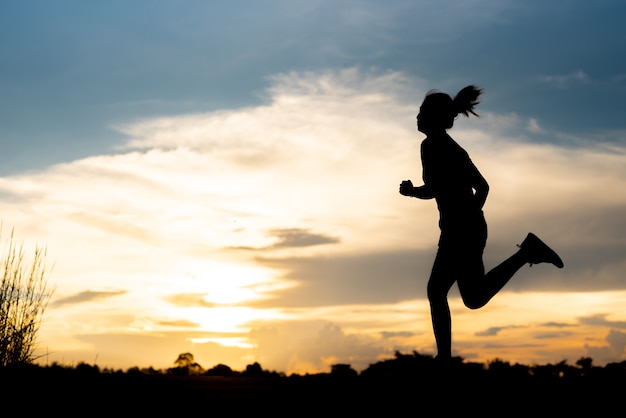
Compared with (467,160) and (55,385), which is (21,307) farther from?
(467,160)

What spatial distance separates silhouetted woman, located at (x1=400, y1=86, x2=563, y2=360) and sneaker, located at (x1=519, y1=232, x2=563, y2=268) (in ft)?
1.53

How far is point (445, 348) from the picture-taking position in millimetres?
5508

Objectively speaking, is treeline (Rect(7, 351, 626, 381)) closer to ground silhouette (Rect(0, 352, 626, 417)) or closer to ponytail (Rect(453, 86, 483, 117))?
ground silhouette (Rect(0, 352, 626, 417))

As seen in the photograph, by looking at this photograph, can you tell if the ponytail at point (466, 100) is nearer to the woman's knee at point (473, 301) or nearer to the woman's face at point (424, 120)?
the woman's face at point (424, 120)

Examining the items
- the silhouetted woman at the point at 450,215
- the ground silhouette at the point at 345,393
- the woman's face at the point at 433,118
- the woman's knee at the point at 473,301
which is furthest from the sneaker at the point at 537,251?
the woman's face at the point at 433,118

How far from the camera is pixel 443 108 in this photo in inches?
223

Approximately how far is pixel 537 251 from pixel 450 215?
1057 millimetres

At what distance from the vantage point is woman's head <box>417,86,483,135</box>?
18.6 ft

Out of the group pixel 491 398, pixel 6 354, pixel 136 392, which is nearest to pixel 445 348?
pixel 491 398

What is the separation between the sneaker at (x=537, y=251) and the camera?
6008mm

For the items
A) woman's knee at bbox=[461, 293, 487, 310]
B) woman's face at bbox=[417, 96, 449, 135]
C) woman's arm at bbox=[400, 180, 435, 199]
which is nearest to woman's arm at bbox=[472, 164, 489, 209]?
woman's arm at bbox=[400, 180, 435, 199]

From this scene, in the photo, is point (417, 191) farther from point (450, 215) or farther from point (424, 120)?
point (424, 120)

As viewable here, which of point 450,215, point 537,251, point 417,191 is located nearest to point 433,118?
point 417,191

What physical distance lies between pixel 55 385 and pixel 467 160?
375 centimetres
